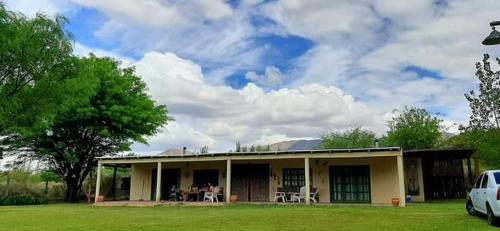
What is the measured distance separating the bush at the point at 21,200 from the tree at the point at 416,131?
25.6 m

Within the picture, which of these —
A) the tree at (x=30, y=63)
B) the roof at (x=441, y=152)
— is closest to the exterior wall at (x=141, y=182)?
the roof at (x=441, y=152)

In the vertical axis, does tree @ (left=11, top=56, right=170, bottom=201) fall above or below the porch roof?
above

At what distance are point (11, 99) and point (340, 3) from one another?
28.3ft

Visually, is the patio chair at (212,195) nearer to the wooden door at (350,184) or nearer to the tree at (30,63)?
the wooden door at (350,184)

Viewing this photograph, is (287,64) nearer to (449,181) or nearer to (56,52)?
(449,181)

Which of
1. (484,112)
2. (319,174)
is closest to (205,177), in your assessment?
(319,174)

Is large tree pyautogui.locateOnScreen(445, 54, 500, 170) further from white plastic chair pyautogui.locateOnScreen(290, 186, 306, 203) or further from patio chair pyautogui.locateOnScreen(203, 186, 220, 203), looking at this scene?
patio chair pyautogui.locateOnScreen(203, 186, 220, 203)

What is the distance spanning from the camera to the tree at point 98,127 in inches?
1014

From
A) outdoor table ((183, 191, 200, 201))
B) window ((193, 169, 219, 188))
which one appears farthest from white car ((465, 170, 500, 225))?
window ((193, 169, 219, 188))

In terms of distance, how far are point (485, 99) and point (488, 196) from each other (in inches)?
214

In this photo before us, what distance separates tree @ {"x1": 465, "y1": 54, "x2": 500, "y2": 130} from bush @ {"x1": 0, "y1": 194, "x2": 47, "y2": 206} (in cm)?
2327

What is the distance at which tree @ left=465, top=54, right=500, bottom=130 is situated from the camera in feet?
44.1

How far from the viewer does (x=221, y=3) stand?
13984 millimetres

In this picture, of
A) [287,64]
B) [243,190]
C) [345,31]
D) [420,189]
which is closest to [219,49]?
[287,64]
